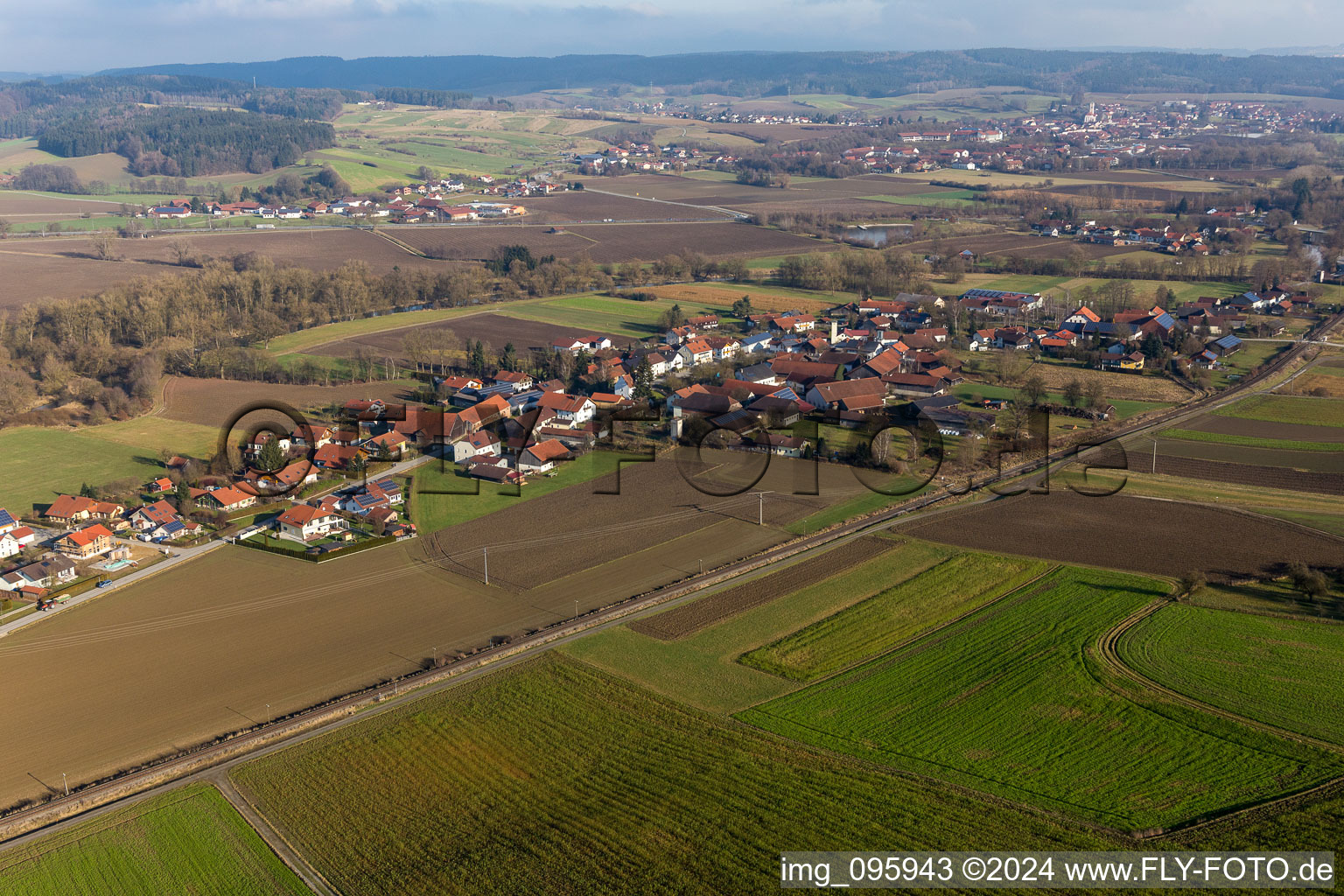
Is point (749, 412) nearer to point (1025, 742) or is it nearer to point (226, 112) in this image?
point (1025, 742)

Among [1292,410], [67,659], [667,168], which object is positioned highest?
[667,168]

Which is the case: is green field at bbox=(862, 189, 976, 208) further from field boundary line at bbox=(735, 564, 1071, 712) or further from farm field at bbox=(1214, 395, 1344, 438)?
field boundary line at bbox=(735, 564, 1071, 712)

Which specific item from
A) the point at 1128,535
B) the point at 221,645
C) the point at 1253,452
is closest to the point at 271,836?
the point at 221,645

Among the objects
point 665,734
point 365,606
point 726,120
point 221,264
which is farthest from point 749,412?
point 726,120

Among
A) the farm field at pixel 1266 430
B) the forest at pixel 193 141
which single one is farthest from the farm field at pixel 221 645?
the forest at pixel 193 141

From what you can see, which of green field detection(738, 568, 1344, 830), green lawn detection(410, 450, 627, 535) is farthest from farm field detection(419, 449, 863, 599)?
green field detection(738, 568, 1344, 830)
